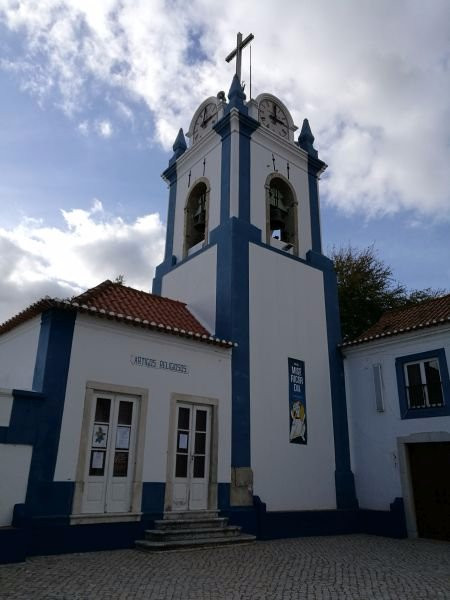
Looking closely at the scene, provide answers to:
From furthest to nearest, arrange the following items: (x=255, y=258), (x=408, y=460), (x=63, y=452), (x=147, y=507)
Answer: (x=255, y=258), (x=408, y=460), (x=147, y=507), (x=63, y=452)

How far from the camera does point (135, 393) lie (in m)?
9.27

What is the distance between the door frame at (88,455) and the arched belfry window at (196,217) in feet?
19.5

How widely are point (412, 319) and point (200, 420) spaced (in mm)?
6097

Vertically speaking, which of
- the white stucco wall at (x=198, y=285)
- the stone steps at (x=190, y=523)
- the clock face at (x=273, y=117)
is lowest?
the stone steps at (x=190, y=523)

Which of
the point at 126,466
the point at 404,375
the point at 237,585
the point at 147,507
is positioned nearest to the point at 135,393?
the point at 126,466

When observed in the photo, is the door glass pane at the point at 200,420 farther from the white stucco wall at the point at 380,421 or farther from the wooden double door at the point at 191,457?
the white stucco wall at the point at 380,421

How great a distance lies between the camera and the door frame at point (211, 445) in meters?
9.27

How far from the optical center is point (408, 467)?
439 inches

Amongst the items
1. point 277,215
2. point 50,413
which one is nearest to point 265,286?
point 277,215

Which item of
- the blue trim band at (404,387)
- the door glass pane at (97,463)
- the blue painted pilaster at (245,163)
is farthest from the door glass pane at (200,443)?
the blue painted pilaster at (245,163)

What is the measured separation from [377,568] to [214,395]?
4584 mm

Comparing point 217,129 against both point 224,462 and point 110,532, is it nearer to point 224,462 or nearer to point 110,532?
point 224,462

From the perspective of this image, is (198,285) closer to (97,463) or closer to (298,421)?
(298,421)

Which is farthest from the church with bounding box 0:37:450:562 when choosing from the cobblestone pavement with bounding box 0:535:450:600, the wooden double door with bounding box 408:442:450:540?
the cobblestone pavement with bounding box 0:535:450:600
